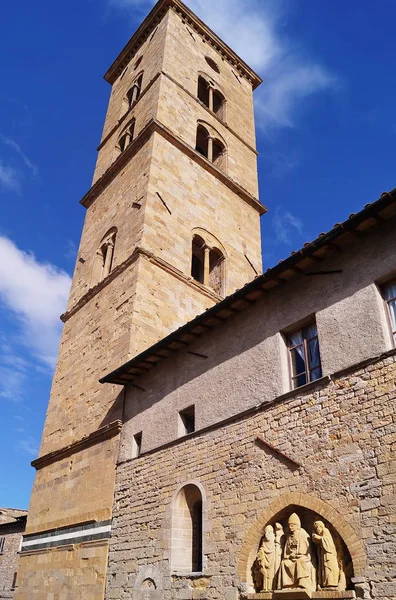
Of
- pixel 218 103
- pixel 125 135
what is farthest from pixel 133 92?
pixel 218 103

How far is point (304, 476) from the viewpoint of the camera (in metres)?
7.00

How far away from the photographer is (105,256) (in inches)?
648

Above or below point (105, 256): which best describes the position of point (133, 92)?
above

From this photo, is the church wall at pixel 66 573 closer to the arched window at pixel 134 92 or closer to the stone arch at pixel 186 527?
the stone arch at pixel 186 527

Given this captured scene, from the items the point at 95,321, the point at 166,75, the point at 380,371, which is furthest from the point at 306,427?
the point at 166,75

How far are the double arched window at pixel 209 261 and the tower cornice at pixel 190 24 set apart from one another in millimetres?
11985

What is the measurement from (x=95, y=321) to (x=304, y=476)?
28.5 ft

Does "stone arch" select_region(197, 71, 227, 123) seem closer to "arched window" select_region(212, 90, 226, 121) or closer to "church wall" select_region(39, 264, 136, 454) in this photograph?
"arched window" select_region(212, 90, 226, 121)

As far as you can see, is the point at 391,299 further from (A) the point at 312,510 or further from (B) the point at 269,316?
(A) the point at 312,510

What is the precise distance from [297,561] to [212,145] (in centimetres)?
1613

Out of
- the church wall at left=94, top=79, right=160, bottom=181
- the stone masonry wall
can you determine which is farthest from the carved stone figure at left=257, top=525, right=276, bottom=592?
the stone masonry wall

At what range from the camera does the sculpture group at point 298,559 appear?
247 inches

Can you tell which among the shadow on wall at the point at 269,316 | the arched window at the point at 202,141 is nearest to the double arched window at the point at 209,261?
the arched window at the point at 202,141

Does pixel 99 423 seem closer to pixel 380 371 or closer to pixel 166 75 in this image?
pixel 380 371
